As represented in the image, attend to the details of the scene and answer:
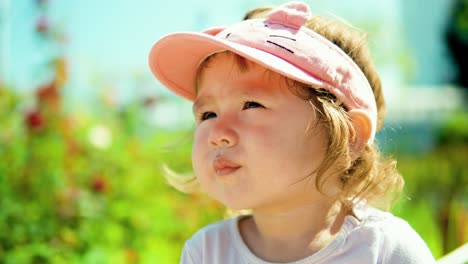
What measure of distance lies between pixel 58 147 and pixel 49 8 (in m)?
0.72

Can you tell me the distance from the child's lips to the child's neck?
17 centimetres

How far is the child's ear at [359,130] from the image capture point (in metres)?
1.58

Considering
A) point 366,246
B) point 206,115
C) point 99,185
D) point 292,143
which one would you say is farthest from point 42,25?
point 366,246

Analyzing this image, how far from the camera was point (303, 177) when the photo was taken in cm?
152

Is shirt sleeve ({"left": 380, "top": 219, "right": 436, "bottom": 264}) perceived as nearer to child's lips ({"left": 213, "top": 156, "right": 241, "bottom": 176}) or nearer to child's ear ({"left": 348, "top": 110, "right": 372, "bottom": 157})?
child's ear ({"left": 348, "top": 110, "right": 372, "bottom": 157})

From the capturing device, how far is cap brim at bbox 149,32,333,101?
4.81 feet

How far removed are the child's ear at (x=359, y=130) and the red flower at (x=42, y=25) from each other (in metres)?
2.09

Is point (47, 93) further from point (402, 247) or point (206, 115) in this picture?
point (402, 247)

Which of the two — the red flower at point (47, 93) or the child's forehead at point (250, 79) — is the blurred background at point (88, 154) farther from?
the child's forehead at point (250, 79)

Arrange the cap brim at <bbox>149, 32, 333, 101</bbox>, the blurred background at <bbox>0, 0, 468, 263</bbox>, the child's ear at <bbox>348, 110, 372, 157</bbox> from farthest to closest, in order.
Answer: the blurred background at <bbox>0, 0, 468, 263</bbox> → the child's ear at <bbox>348, 110, 372, 157</bbox> → the cap brim at <bbox>149, 32, 333, 101</bbox>

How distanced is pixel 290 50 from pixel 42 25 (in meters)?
2.05

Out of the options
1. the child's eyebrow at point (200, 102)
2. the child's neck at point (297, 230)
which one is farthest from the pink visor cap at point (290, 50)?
the child's neck at point (297, 230)

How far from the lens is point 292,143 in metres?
1.49

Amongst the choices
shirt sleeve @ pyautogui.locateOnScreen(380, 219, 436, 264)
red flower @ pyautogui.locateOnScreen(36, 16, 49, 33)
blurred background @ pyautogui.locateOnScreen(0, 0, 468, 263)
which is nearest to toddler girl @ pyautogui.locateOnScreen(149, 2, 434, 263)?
shirt sleeve @ pyautogui.locateOnScreen(380, 219, 436, 264)
